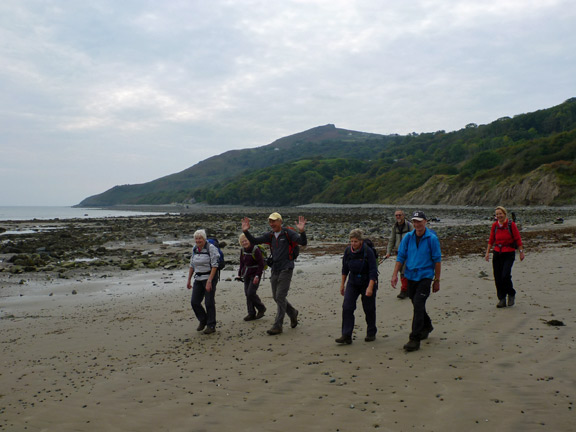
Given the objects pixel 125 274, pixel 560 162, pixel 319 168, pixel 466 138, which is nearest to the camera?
pixel 125 274

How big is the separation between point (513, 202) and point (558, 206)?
8272 millimetres

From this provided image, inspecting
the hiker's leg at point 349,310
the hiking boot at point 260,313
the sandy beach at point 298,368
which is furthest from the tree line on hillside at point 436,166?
→ the hiker's leg at point 349,310

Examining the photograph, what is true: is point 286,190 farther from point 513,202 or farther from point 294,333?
point 294,333

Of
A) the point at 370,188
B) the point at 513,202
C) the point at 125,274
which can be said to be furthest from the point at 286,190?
the point at 125,274

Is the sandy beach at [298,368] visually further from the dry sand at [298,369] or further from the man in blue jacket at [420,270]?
the man in blue jacket at [420,270]

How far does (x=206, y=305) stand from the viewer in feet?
27.0

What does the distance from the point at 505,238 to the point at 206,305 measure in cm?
567

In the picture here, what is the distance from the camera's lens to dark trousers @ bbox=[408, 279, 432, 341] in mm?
6547

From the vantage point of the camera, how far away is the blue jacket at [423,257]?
264 inches

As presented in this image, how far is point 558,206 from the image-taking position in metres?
53.3

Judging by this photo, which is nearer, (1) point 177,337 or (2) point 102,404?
(2) point 102,404

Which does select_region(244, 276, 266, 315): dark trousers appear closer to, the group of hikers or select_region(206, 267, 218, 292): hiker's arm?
the group of hikers

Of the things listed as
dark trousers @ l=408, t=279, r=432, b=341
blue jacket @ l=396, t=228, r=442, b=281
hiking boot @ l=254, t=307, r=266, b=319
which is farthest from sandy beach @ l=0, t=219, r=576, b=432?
blue jacket @ l=396, t=228, r=442, b=281

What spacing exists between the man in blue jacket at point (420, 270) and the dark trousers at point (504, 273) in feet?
8.56
